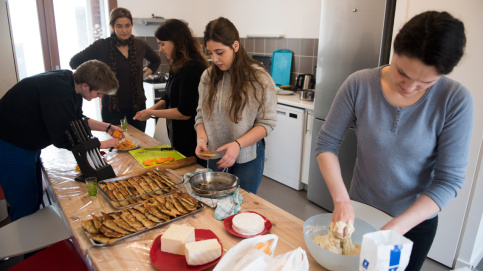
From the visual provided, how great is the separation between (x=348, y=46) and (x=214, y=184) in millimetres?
1647

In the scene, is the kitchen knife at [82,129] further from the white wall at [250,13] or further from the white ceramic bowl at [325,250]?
the white wall at [250,13]

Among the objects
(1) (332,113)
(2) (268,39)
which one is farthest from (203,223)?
(2) (268,39)

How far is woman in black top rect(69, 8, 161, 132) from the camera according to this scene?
290 cm

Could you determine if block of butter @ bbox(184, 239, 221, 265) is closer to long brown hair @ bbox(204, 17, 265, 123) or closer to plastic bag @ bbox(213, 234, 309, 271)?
plastic bag @ bbox(213, 234, 309, 271)

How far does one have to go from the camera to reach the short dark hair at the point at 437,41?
81 centimetres

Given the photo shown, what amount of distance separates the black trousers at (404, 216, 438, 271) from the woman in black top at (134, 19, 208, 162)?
135 cm

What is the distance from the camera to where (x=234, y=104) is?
159 cm

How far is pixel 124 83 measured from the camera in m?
2.95

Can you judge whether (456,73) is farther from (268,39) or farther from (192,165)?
(268,39)

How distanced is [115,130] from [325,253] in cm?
162

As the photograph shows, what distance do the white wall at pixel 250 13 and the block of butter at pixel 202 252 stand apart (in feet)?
9.75

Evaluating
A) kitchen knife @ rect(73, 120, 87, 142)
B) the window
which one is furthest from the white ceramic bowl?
the window

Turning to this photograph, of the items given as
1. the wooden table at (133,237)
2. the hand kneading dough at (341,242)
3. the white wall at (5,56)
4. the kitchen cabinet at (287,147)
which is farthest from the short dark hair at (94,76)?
the white wall at (5,56)

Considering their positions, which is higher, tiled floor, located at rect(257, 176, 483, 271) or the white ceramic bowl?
the white ceramic bowl
